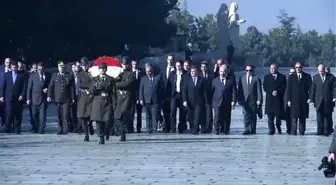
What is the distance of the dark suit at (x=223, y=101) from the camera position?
28781mm

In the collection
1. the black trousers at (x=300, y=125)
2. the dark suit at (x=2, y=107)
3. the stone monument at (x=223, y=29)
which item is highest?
the stone monument at (x=223, y=29)

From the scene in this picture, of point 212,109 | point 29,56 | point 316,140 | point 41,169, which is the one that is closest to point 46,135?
point 212,109

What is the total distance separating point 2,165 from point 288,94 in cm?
1042

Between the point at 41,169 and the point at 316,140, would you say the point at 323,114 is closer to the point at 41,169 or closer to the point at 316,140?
the point at 316,140

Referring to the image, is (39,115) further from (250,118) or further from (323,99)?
(323,99)

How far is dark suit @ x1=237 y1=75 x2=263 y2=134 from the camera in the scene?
2886cm

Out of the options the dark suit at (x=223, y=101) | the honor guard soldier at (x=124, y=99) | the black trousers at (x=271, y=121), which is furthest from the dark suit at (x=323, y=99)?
the honor guard soldier at (x=124, y=99)

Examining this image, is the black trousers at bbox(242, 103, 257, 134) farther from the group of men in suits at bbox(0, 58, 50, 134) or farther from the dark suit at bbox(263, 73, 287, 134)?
the group of men in suits at bbox(0, 58, 50, 134)

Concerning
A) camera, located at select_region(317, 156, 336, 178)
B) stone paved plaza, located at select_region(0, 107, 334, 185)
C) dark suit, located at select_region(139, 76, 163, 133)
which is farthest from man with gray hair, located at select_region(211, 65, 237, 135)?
camera, located at select_region(317, 156, 336, 178)

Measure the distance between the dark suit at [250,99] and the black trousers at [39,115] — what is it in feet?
15.6

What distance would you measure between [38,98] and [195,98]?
3.83m

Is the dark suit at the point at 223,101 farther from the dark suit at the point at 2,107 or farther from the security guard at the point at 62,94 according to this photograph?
the dark suit at the point at 2,107

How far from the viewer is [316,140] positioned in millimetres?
26609

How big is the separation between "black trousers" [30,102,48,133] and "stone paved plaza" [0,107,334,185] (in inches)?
13.3
